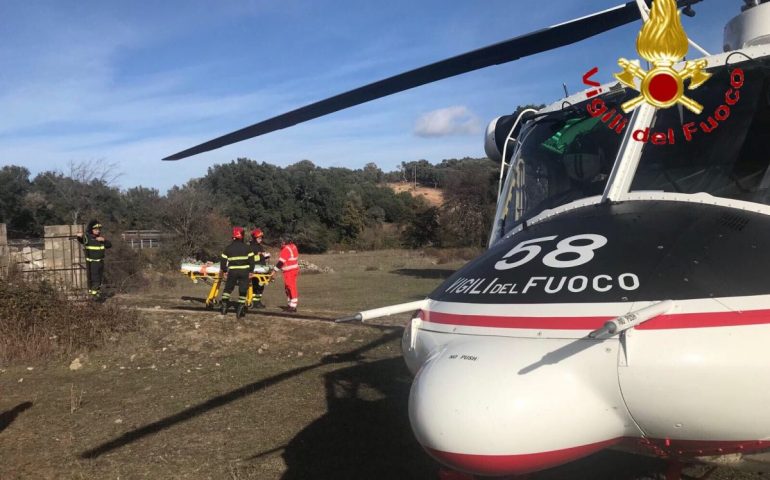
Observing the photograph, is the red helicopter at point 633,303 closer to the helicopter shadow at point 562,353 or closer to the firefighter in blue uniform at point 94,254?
the helicopter shadow at point 562,353

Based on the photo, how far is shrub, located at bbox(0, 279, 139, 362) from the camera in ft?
30.3

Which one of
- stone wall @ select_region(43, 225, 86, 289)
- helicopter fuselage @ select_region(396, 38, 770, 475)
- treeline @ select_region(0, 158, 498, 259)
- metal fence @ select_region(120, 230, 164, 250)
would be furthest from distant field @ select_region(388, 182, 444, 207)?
helicopter fuselage @ select_region(396, 38, 770, 475)

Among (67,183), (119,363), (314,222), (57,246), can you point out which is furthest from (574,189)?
(314,222)

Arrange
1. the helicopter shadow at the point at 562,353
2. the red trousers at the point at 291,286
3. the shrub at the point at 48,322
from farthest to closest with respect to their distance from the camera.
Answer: the red trousers at the point at 291,286 < the shrub at the point at 48,322 < the helicopter shadow at the point at 562,353

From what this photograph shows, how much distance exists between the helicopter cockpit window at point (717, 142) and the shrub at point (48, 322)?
8948mm

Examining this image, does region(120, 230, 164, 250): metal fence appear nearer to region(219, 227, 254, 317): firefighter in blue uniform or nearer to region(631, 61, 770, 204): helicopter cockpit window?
region(219, 227, 254, 317): firefighter in blue uniform

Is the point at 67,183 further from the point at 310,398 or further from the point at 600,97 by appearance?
the point at 600,97

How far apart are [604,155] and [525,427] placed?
192 centimetres

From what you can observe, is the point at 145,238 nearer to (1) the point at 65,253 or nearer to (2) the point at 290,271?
(1) the point at 65,253

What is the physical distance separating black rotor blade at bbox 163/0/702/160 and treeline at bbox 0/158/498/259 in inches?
961

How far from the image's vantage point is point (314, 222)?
52469 mm

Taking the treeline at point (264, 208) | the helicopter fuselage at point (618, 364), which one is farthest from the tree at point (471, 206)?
the helicopter fuselage at point (618, 364)

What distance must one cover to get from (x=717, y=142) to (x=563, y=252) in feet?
3.58

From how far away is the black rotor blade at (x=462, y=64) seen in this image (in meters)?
4.10
